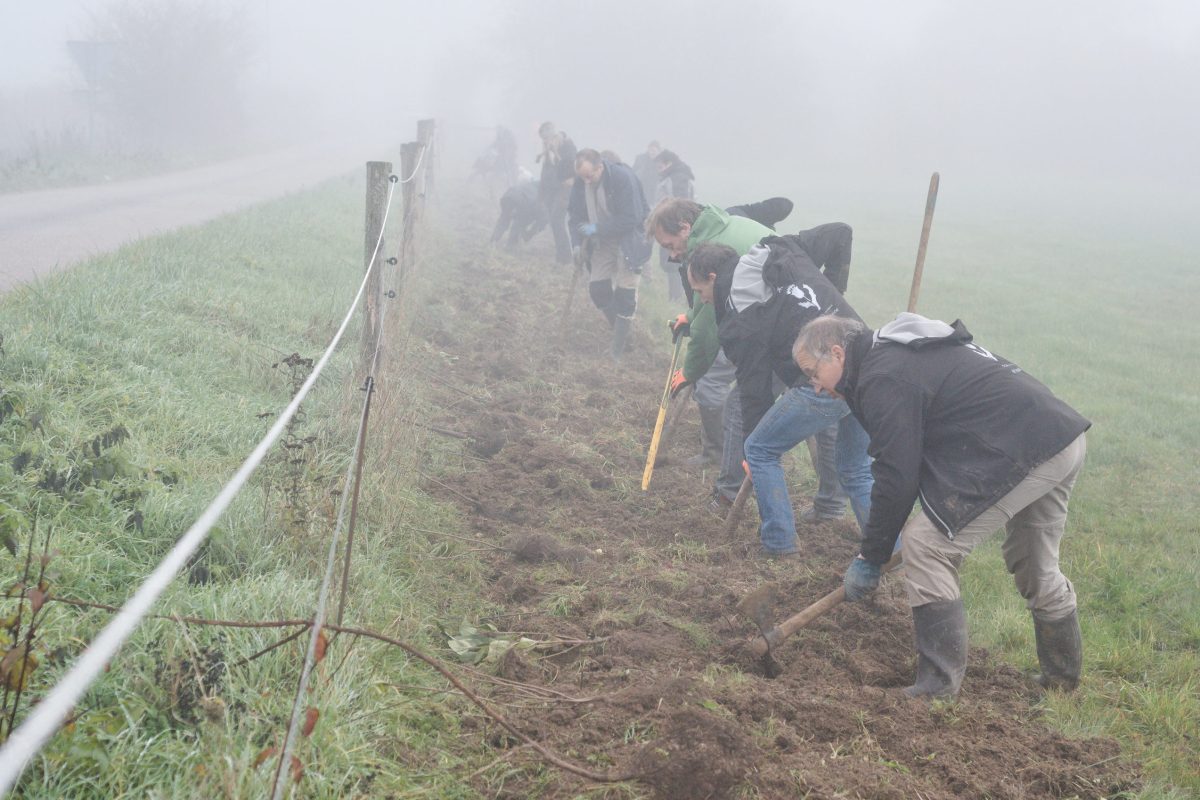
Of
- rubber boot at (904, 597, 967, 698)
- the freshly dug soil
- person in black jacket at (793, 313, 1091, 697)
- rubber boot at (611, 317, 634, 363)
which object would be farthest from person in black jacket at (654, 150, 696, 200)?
rubber boot at (904, 597, 967, 698)

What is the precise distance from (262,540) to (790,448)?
2.51m

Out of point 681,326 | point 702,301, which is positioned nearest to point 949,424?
point 702,301

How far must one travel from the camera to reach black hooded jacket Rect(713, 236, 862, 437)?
15.6ft

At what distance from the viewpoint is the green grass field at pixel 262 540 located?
2529 mm

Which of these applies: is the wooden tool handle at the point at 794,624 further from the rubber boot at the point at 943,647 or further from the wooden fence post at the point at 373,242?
the wooden fence post at the point at 373,242

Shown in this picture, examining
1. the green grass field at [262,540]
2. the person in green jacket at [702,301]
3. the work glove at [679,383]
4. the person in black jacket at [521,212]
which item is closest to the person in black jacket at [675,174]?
the person in black jacket at [521,212]

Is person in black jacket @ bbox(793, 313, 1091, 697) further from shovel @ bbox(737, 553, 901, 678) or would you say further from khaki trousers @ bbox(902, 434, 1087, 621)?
shovel @ bbox(737, 553, 901, 678)

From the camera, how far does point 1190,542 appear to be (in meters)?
5.49

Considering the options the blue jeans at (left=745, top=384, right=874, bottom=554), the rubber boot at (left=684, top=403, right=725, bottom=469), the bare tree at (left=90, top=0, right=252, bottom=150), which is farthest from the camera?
the bare tree at (left=90, top=0, right=252, bottom=150)

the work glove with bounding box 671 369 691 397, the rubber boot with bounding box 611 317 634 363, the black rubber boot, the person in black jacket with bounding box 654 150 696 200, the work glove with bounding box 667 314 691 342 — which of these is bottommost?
the rubber boot with bounding box 611 317 634 363

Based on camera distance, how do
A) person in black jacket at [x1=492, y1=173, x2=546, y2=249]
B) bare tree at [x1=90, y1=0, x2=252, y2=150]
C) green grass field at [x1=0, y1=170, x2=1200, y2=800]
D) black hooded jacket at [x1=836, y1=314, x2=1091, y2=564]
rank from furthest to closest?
bare tree at [x1=90, y1=0, x2=252, y2=150], person in black jacket at [x1=492, y1=173, x2=546, y2=249], black hooded jacket at [x1=836, y1=314, x2=1091, y2=564], green grass field at [x1=0, y1=170, x2=1200, y2=800]

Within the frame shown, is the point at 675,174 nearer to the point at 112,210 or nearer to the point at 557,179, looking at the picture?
the point at 557,179

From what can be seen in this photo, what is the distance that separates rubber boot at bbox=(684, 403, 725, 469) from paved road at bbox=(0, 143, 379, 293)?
15.7 ft

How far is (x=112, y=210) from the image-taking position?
44.2ft
